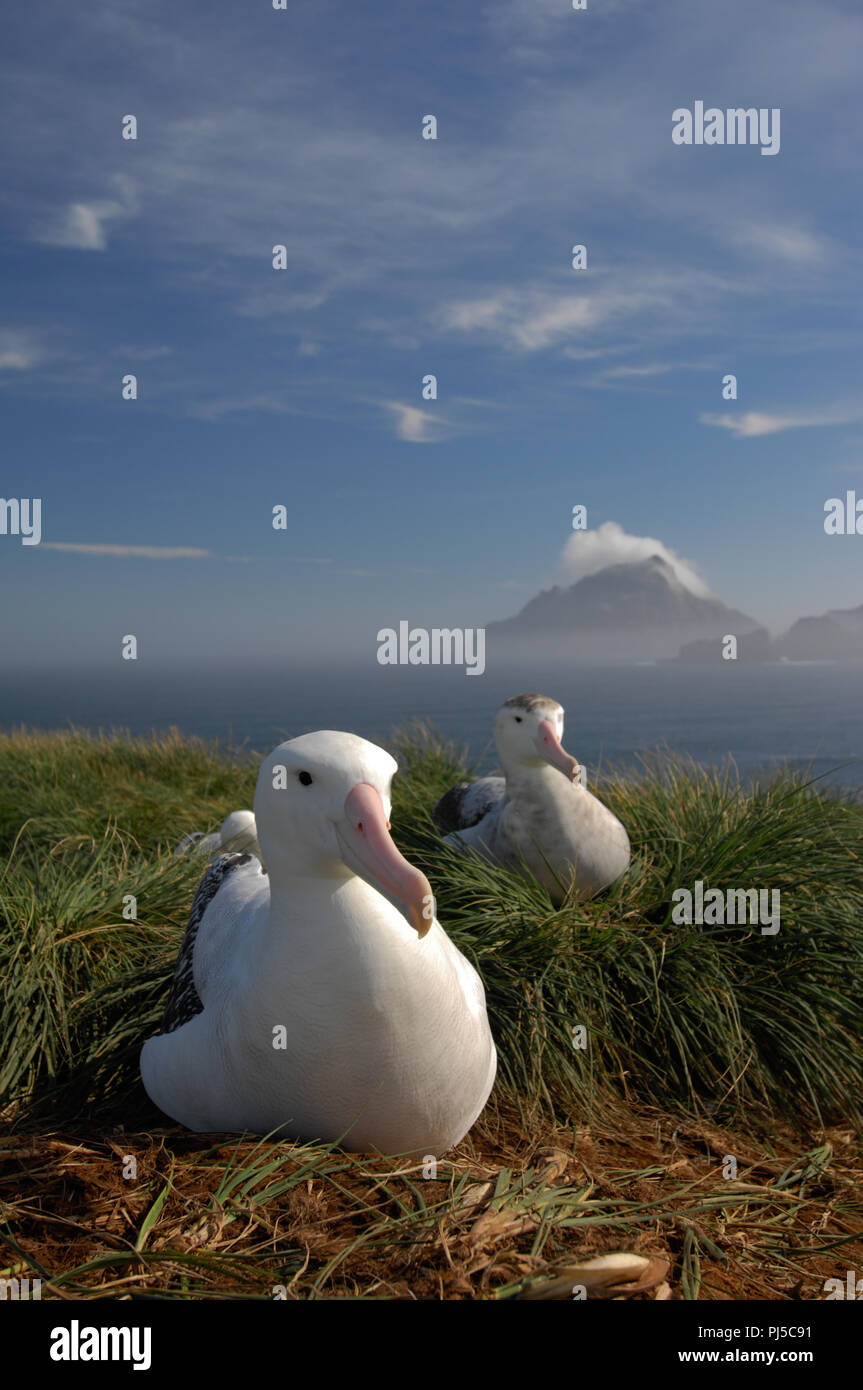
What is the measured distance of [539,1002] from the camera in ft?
13.5

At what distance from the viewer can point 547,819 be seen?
523 cm

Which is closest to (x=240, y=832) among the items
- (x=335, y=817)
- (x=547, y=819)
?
(x=547, y=819)

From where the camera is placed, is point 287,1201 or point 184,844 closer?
point 287,1201

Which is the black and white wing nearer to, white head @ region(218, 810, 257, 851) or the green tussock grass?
the green tussock grass

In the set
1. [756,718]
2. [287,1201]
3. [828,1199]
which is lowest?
[828,1199]

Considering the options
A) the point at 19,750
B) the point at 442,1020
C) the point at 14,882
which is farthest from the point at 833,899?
the point at 19,750

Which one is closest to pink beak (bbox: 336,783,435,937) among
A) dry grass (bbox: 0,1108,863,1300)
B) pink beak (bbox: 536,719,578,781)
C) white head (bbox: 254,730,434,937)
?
white head (bbox: 254,730,434,937)

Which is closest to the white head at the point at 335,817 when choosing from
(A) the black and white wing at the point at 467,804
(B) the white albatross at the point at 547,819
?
(B) the white albatross at the point at 547,819

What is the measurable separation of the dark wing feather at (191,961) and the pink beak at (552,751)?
5.91 ft

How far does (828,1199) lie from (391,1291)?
1943 millimetres

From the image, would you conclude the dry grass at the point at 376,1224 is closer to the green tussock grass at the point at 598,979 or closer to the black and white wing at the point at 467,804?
the green tussock grass at the point at 598,979

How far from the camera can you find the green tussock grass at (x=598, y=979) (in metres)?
4.03

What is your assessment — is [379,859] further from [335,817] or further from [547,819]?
[547,819]
